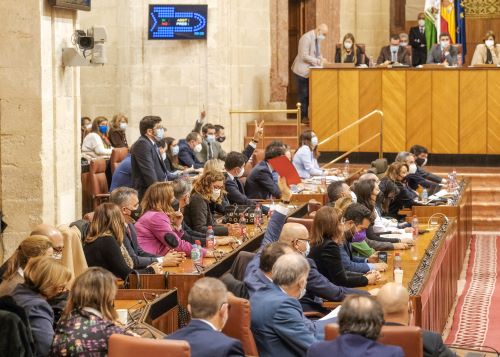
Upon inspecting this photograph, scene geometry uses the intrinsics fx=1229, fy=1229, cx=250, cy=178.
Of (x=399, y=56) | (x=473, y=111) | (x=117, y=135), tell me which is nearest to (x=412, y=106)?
(x=473, y=111)

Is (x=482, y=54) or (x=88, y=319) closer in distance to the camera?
(x=88, y=319)

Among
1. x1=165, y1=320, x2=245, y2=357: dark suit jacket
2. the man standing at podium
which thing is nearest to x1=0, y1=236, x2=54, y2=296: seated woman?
x1=165, y1=320, x2=245, y2=357: dark suit jacket

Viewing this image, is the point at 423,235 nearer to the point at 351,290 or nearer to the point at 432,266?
the point at 432,266

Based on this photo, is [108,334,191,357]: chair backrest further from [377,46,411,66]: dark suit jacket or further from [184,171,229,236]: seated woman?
[377,46,411,66]: dark suit jacket

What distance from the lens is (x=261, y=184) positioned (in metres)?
13.9

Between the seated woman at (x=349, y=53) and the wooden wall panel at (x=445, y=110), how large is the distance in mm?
1819

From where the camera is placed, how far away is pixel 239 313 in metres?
6.62

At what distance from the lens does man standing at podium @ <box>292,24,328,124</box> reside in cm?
2014

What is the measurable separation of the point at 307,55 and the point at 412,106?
2222mm

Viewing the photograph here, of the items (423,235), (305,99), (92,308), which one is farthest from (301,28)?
(92,308)

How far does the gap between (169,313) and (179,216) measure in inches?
89.7

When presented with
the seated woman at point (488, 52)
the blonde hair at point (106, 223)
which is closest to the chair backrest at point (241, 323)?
the blonde hair at point (106, 223)

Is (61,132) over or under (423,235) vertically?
over

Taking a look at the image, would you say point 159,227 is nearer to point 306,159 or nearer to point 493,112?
point 306,159
